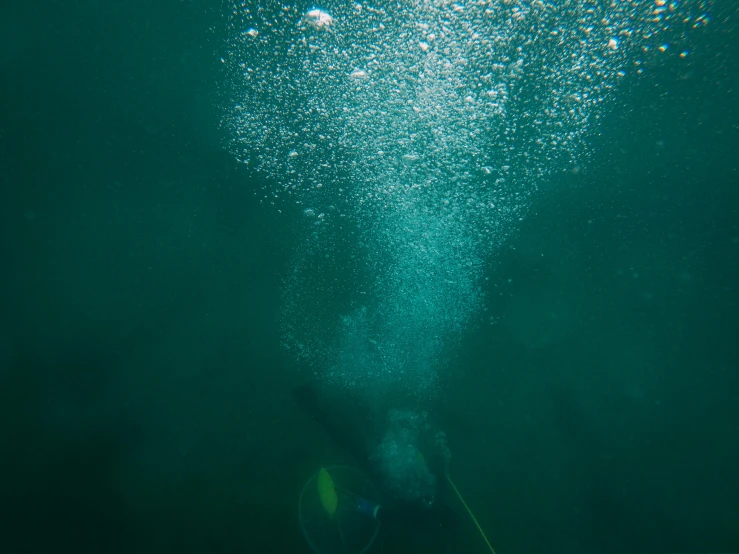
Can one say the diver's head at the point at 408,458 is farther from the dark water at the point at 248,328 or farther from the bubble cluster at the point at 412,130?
the bubble cluster at the point at 412,130

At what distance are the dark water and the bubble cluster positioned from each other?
34cm

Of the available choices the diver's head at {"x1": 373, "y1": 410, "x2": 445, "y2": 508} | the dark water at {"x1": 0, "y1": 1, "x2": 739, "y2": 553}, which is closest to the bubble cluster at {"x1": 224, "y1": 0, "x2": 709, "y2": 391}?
the dark water at {"x1": 0, "y1": 1, "x2": 739, "y2": 553}

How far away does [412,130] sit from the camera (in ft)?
14.0

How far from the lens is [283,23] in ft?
12.3

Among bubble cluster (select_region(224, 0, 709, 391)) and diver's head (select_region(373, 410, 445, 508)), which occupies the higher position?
bubble cluster (select_region(224, 0, 709, 391))

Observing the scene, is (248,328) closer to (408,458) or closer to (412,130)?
(408,458)

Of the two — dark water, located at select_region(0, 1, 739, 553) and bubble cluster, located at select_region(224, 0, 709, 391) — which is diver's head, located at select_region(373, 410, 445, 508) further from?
bubble cluster, located at select_region(224, 0, 709, 391)

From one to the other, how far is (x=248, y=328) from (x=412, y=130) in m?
3.25

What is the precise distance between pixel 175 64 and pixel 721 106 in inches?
282

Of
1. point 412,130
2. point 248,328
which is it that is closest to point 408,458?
point 248,328

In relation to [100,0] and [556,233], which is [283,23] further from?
[556,233]

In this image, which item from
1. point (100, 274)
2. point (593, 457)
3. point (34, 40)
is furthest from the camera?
point (593, 457)

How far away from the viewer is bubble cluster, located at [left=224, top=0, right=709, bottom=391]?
3916mm

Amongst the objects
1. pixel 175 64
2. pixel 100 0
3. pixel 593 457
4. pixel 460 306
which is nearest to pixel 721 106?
pixel 460 306
